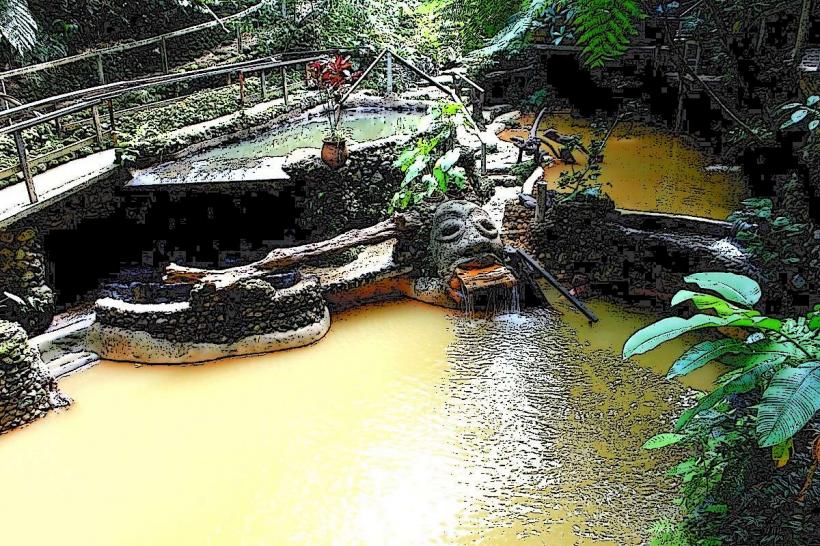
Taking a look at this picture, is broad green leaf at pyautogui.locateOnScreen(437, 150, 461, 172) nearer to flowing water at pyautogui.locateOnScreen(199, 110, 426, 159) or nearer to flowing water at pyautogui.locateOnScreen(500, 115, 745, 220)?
flowing water at pyautogui.locateOnScreen(199, 110, 426, 159)

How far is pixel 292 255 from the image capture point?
6.17 m

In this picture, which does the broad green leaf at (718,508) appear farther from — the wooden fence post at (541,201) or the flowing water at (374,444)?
the wooden fence post at (541,201)

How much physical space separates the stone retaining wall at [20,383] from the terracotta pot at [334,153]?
3.35 m

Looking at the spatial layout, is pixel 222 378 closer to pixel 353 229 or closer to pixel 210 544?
pixel 210 544

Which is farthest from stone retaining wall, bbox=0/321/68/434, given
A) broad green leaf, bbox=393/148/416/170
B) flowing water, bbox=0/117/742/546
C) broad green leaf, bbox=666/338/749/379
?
broad green leaf, bbox=666/338/749/379

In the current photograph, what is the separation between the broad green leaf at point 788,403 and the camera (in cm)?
228

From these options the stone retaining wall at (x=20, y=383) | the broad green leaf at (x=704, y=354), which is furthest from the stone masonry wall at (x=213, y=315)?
the broad green leaf at (x=704, y=354)

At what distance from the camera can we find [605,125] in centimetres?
1084

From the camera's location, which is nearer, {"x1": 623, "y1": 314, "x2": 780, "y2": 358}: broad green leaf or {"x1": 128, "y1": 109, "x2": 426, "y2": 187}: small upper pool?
{"x1": 623, "y1": 314, "x2": 780, "y2": 358}: broad green leaf

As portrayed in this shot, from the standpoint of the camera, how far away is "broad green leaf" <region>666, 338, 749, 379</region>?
2.60 meters

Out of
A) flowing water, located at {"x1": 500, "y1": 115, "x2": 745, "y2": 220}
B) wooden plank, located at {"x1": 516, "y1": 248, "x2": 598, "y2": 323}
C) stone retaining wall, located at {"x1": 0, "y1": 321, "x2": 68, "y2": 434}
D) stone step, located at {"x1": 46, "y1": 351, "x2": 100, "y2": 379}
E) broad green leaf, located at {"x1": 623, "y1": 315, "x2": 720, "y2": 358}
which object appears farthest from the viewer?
flowing water, located at {"x1": 500, "y1": 115, "x2": 745, "y2": 220}

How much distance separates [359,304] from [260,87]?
16.6 ft

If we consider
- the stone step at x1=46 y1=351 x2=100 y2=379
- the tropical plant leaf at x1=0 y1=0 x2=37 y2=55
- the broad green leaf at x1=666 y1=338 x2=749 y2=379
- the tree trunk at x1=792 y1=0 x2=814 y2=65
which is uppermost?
the tropical plant leaf at x1=0 y1=0 x2=37 y2=55

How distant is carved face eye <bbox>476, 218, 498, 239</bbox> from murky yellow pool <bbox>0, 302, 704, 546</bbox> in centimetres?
94
